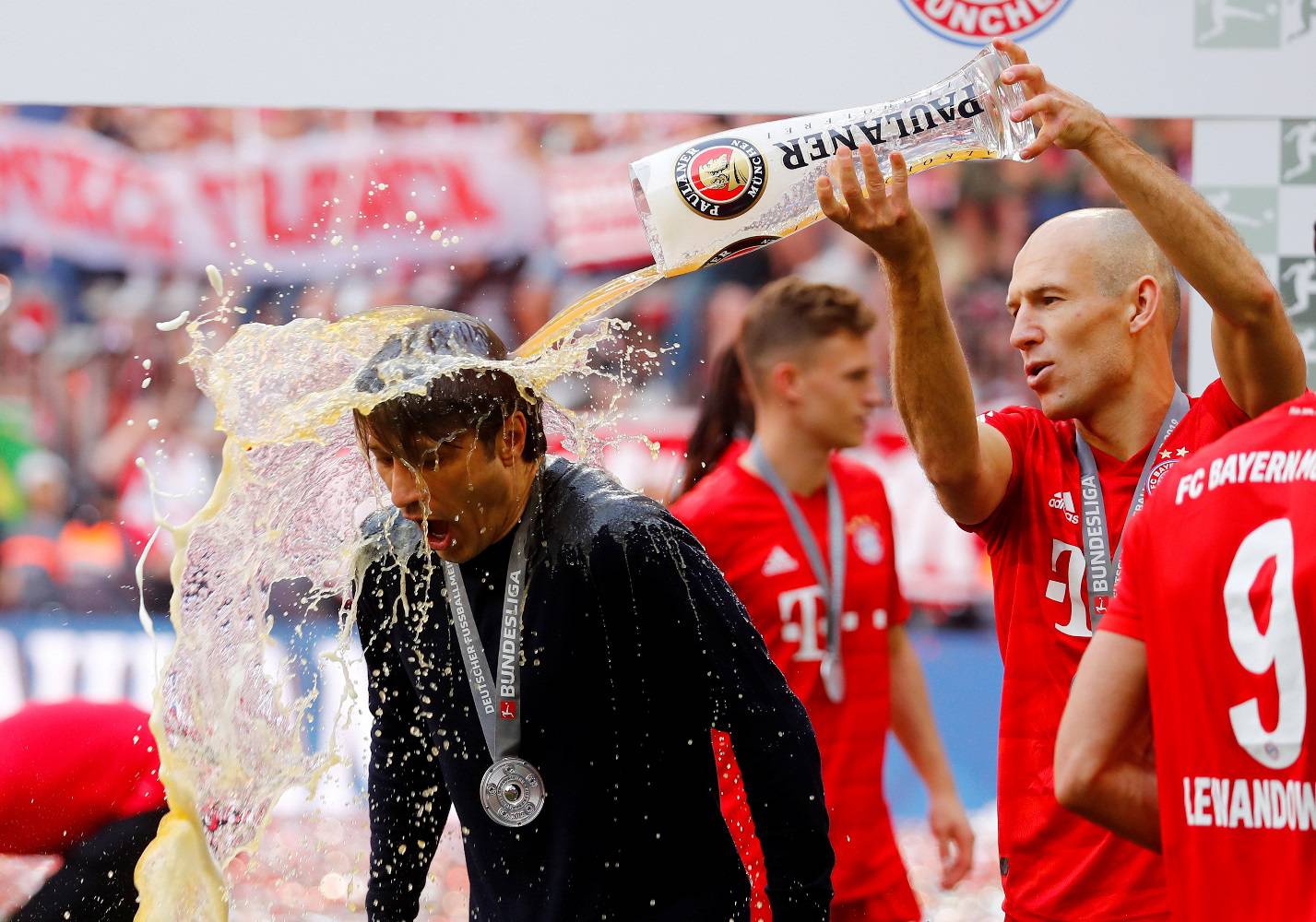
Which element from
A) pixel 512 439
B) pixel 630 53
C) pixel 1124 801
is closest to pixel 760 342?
pixel 630 53

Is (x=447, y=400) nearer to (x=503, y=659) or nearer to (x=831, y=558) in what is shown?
(x=503, y=659)

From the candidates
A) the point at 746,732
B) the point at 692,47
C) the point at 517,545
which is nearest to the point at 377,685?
the point at 517,545

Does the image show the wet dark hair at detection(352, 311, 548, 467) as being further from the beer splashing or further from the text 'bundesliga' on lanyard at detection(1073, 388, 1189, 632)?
the text 'bundesliga' on lanyard at detection(1073, 388, 1189, 632)

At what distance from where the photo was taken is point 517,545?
7.23 feet

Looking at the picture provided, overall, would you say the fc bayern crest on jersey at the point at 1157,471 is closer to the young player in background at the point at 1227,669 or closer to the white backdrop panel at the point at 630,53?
the young player in background at the point at 1227,669

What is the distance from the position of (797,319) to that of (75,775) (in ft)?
6.44

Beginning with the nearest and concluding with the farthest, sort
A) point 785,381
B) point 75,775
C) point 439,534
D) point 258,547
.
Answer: point 439,534, point 258,547, point 75,775, point 785,381

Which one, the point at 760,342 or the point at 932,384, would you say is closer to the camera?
the point at 932,384

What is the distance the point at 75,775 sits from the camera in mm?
3113

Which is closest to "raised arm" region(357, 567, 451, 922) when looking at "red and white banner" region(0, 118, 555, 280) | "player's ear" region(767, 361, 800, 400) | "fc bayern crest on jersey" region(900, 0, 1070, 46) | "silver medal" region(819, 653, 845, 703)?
"silver medal" region(819, 653, 845, 703)

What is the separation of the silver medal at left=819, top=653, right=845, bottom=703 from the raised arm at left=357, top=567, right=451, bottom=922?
4.16 feet

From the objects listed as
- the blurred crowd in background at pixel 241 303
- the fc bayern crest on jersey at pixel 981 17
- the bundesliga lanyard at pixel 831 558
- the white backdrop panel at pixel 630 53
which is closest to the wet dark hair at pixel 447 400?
the bundesliga lanyard at pixel 831 558

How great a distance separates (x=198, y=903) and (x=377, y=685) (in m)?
0.41

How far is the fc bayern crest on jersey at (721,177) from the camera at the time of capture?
6.88 feet
